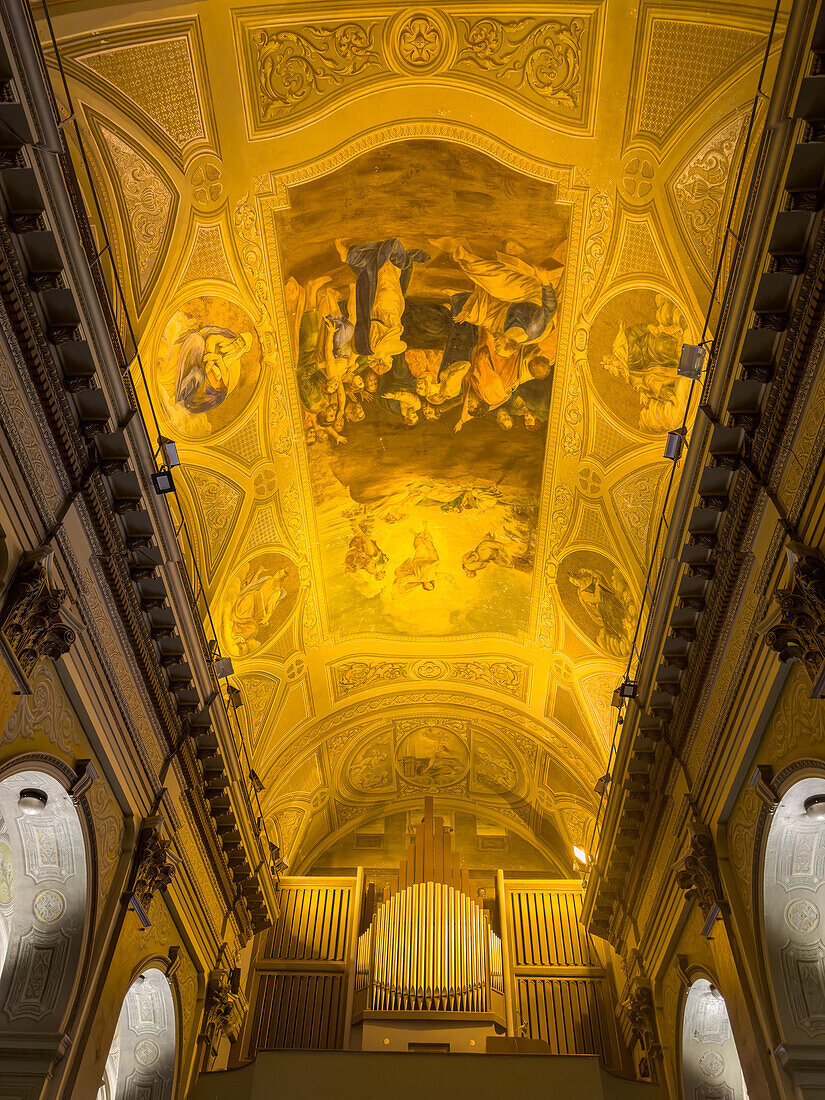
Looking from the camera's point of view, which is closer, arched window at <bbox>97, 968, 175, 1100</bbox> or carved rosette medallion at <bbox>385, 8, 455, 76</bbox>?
carved rosette medallion at <bbox>385, 8, 455, 76</bbox>

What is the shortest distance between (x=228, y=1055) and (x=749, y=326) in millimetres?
15437

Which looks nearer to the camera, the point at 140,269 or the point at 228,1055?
the point at 140,269

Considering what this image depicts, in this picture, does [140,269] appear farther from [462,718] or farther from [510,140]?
[462,718]

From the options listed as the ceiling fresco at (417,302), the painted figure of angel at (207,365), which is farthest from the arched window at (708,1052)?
the painted figure of angel at (207,365)

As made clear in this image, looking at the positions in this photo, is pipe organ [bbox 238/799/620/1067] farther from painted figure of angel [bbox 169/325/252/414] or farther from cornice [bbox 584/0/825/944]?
painted figure of angel [bbox 169/325/252/414]

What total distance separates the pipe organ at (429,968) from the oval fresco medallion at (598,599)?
6.29 meters

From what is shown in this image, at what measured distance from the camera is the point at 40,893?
10.4m

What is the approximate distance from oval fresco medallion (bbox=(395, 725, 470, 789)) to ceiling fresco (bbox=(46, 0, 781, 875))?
2897 millimetres

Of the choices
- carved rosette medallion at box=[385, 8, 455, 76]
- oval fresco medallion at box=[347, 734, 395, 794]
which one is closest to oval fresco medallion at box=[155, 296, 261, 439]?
carved rosette medallion at box=[385, 8, 455, 76]

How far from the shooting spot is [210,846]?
1484cm

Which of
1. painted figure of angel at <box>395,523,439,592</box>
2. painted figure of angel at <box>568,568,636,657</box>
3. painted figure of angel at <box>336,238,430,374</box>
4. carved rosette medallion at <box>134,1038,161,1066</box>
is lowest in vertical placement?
carved rosette medallion at <box>134,1038,161,1066</box>

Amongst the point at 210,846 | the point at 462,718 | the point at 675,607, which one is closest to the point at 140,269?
the point at 675,607

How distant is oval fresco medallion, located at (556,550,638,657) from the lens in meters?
15.3

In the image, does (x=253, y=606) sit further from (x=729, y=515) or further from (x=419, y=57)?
(x=419, y=57)
